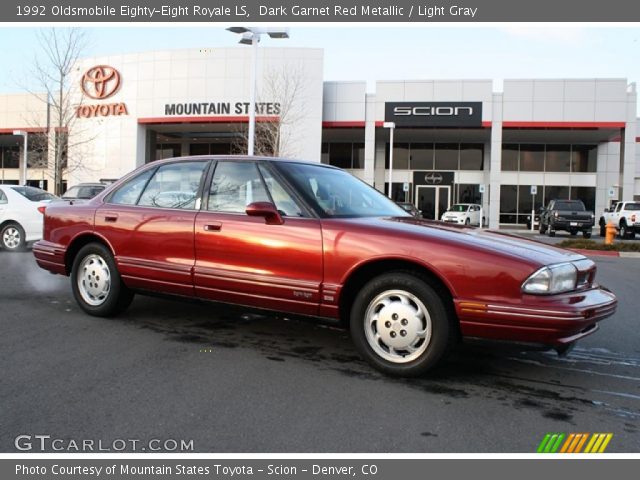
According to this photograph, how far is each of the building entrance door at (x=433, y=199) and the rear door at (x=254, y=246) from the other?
106 feet

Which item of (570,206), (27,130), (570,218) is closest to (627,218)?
(570,218)

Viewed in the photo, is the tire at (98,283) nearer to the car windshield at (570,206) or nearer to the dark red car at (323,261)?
the dark red car at (323,261)

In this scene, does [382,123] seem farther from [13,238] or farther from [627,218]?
[13,238]

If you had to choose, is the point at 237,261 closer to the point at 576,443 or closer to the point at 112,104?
the point at 576,443

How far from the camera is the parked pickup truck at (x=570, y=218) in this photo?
82.7 feet

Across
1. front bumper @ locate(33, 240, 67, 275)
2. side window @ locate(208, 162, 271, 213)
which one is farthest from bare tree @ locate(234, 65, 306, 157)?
side window @ locate(208, 162, 271, 213)

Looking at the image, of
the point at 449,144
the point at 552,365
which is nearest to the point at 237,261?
the point at 552,365

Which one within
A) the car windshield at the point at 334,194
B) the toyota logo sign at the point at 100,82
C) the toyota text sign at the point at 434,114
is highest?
the toyota logo sign at the point at 100,82

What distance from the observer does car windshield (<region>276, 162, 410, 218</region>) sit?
14.5ft

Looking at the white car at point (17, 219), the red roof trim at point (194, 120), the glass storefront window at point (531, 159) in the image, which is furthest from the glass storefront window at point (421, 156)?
the white car at point (17, 219)

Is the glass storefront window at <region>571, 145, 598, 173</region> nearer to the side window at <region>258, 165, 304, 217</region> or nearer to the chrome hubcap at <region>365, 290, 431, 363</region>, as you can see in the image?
the side window at <region>258, 165, 304, 217</region>

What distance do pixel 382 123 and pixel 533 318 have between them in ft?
94.5

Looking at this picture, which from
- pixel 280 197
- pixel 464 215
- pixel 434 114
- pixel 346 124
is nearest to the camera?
pixel 280 197

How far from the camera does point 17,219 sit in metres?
11.5
